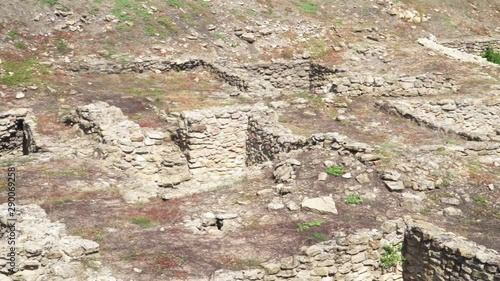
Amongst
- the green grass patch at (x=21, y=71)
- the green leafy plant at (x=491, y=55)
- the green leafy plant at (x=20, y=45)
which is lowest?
the green leafy plant at (x=491, y=55)

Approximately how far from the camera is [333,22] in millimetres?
32812

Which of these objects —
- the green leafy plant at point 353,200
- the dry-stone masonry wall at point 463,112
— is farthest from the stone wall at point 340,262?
the dry-stone masonry wall at point 463,112

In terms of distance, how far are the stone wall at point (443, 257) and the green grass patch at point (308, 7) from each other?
71.9 ft

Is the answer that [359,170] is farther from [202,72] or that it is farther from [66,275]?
[202,72]

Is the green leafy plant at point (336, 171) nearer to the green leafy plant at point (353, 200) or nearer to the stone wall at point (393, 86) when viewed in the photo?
the green leafy plant at point (353, 200)

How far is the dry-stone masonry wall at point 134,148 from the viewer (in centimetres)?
1764

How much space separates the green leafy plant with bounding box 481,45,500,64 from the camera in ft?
105

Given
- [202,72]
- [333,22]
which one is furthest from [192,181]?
[333,22]

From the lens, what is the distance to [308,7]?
1320 inches

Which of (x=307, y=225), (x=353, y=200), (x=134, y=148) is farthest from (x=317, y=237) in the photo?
(x=134, y=148)

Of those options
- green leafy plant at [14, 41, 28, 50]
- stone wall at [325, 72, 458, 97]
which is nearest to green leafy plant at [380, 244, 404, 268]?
stone wall at [325, 72, 458, 97]

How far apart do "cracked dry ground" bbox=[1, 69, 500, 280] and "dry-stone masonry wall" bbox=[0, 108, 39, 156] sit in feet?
10.9

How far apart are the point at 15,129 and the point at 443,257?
46.4 ft

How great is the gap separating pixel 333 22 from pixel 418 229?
71.3 feet
